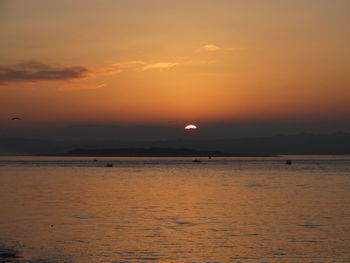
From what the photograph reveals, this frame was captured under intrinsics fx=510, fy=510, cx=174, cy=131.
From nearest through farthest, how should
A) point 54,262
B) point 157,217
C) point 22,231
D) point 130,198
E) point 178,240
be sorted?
point 54,262
point 178,240
point 22,231
point 157,217
point 130,198

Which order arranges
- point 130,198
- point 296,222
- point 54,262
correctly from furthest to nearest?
point 130,198 → point 296,222 → point 54,262

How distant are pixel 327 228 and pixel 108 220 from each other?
75.6 ft

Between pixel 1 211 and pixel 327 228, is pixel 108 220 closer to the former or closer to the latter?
pixel 1 211

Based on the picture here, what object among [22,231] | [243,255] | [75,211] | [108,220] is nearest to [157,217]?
[108,220]

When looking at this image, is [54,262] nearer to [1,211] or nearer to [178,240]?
[178,240]

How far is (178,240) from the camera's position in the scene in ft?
140

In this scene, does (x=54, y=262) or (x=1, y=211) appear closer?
(x=54, y=262)

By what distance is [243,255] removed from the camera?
37125 mm

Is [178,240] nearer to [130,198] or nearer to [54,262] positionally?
[54,262]

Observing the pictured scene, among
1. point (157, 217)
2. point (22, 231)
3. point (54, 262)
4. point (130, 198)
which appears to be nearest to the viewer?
point (54, 262)

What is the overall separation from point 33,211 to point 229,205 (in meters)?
26.6

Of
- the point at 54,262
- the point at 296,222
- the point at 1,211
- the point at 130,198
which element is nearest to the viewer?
the point at 54,262

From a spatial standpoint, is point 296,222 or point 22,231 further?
point 296,222

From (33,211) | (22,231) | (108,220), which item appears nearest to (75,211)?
(33,211)
